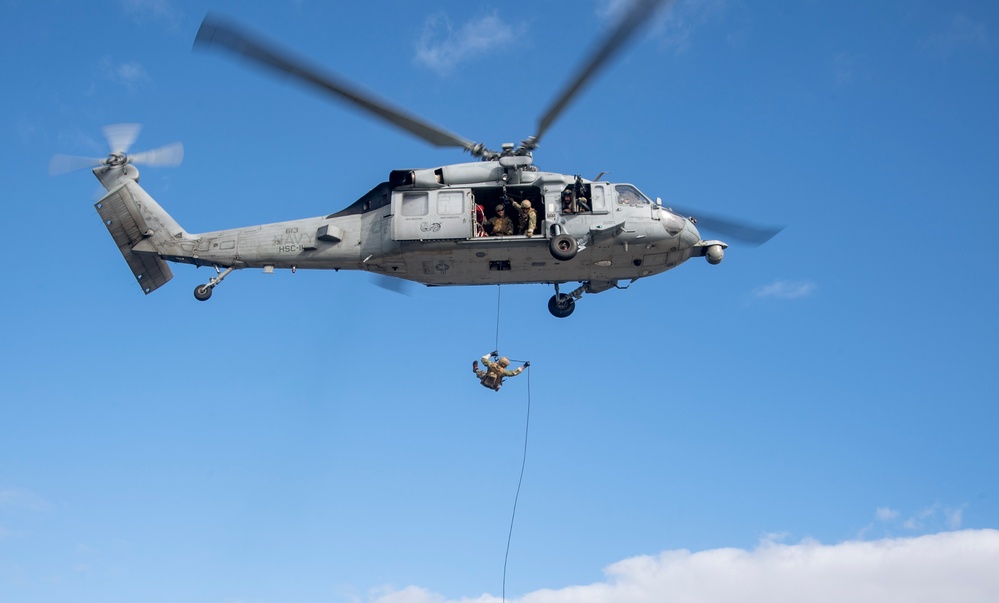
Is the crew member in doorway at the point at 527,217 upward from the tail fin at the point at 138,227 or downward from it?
downward

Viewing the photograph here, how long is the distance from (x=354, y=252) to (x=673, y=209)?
7.90m

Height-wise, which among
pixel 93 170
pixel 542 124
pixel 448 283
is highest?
pixel 93 170

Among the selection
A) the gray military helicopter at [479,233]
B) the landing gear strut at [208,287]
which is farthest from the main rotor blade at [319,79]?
the landing gear strut at [208,287]

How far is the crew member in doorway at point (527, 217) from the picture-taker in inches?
930

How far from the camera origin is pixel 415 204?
23688mm

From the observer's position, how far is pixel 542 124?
73.0ft

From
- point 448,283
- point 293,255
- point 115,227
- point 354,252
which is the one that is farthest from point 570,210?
point 115,227

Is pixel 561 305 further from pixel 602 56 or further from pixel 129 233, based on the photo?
pixel 129 233

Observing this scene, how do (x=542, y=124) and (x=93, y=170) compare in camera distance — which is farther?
(x=93, y=170)

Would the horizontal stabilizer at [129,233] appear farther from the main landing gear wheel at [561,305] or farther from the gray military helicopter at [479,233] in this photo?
the main landing gear wheel at [561,305]

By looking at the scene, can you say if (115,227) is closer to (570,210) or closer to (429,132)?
(429,132)

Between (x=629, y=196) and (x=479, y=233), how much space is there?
3738 mm

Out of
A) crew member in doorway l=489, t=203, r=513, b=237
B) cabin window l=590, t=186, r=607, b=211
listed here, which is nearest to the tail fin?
crew member in doorway l=489, t=203, r=513, b=237

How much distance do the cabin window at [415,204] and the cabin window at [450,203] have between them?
0.97ft
